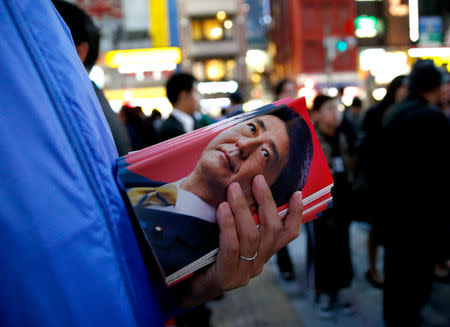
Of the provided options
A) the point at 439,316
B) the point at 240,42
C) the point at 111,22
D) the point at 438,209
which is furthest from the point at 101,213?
the point at 240,42

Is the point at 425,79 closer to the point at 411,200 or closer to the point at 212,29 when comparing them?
the point at 411,200

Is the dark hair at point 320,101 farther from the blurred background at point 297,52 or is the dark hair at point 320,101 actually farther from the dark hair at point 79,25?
the blurred background at point 297,52

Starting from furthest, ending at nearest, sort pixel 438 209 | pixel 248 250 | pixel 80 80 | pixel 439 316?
pixel 439 316 < pixel 438 209 < pixel 248 250 < pixel 80 80

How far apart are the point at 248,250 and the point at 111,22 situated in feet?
67.7

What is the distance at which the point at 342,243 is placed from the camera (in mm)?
3957

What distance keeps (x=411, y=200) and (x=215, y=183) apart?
7.67ft

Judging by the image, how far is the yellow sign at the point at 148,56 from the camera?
1928 centimetres

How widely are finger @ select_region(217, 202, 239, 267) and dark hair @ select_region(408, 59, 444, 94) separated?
2.70m

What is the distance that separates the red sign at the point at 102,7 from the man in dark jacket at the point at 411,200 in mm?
17177

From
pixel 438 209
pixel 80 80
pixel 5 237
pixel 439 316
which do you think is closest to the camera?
pixel 5 237

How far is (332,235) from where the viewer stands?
394 centimetres

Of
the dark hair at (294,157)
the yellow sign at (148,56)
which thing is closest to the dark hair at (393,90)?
the dark hair at (294,157)

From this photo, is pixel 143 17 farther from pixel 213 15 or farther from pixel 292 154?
pixel 292 154

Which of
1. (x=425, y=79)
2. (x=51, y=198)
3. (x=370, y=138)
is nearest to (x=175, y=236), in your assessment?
(x=51, y=198)
